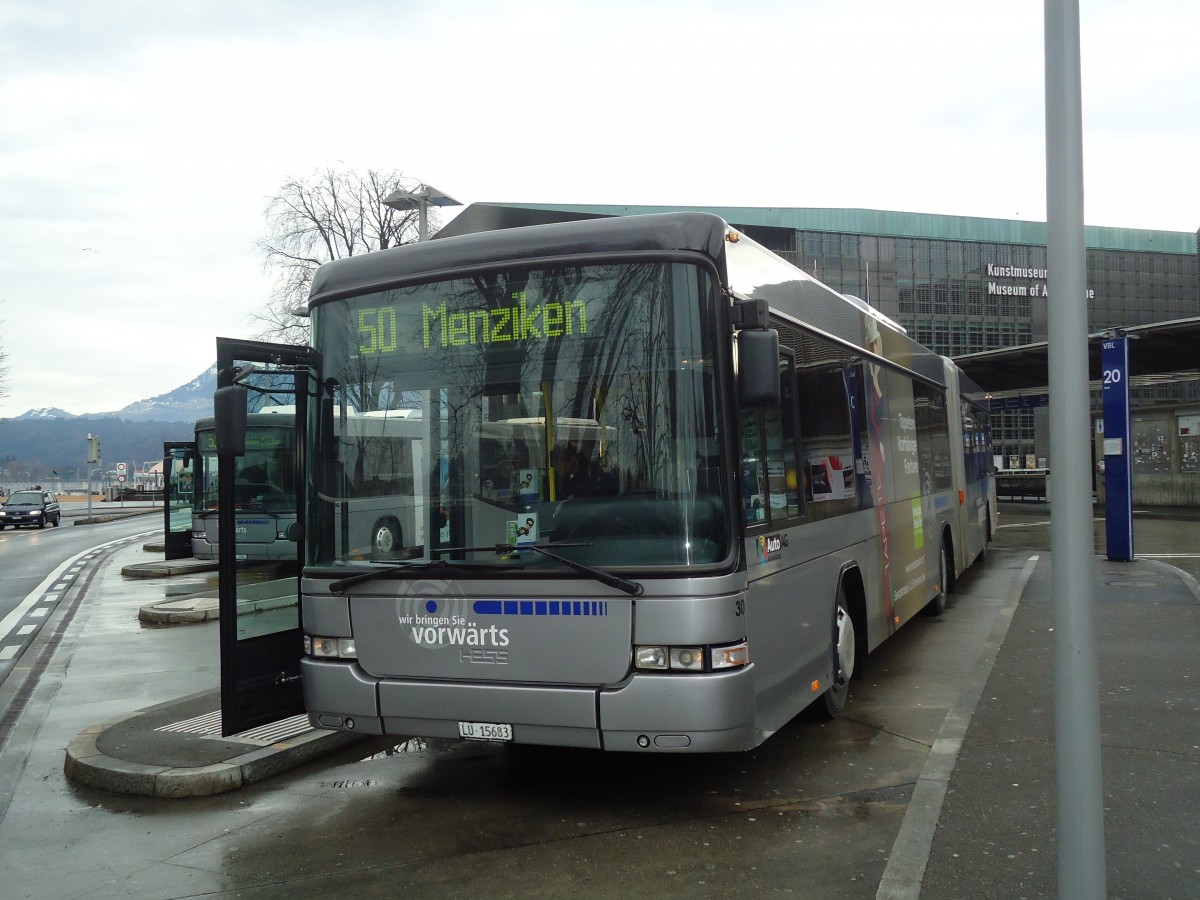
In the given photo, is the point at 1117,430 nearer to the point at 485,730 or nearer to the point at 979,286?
the point at 485,730

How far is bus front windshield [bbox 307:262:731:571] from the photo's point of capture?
5336mm

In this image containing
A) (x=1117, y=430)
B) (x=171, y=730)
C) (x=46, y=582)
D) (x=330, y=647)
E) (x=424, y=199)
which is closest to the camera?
(x=330, y=647)

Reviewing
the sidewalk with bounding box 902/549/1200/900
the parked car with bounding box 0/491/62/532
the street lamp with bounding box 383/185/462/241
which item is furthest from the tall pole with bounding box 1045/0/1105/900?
the parked car with bounding box 0/491/62/532

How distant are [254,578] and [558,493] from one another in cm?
269

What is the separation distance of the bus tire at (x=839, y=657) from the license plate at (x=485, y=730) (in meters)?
2.51

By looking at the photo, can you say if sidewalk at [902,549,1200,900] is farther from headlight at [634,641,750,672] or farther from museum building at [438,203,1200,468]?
museum building at [438,203,1200,468]

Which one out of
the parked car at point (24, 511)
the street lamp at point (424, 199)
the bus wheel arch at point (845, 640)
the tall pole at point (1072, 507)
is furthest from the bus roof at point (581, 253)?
the parked car at point (24, 511)

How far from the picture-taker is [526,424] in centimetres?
554

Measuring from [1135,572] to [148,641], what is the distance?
1284cm

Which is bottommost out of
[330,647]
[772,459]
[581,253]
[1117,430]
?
[330,647]

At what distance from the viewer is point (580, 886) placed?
4.75 m

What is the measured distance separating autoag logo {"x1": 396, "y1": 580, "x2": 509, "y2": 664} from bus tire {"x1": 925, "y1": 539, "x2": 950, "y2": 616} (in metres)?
7.69

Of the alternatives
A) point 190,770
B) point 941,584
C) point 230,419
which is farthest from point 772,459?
point 941,584

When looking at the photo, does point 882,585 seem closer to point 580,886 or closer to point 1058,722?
point 580,886
